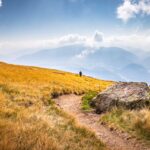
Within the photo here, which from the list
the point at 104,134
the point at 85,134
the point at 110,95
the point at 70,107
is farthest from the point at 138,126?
the point at 70,107

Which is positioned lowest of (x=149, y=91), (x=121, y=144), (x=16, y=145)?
(x=121, y=144)

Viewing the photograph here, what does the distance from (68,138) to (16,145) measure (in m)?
3.55

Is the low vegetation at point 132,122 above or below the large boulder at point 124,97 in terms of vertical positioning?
below

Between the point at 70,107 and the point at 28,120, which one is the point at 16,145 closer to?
the point at 28,120

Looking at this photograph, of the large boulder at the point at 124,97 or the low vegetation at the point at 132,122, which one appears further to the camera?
the large boulder at the point at 124,97

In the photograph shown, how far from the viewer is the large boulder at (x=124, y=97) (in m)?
21.6

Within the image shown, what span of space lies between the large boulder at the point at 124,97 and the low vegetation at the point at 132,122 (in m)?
2.71

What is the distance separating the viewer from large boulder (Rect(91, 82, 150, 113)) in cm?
2156

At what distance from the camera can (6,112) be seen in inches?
524

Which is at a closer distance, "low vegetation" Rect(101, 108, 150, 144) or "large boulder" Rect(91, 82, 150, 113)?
"low vegetation" Rect(101, 108, 150, 144)

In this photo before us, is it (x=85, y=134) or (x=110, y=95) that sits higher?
(x=110, y=95)

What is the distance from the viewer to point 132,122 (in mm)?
15898

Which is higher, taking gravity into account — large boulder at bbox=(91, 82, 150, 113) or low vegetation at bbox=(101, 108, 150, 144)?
large boulder at bbox=(91, 82, 150, 113)

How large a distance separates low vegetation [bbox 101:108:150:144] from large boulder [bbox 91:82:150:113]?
271 centimetres
